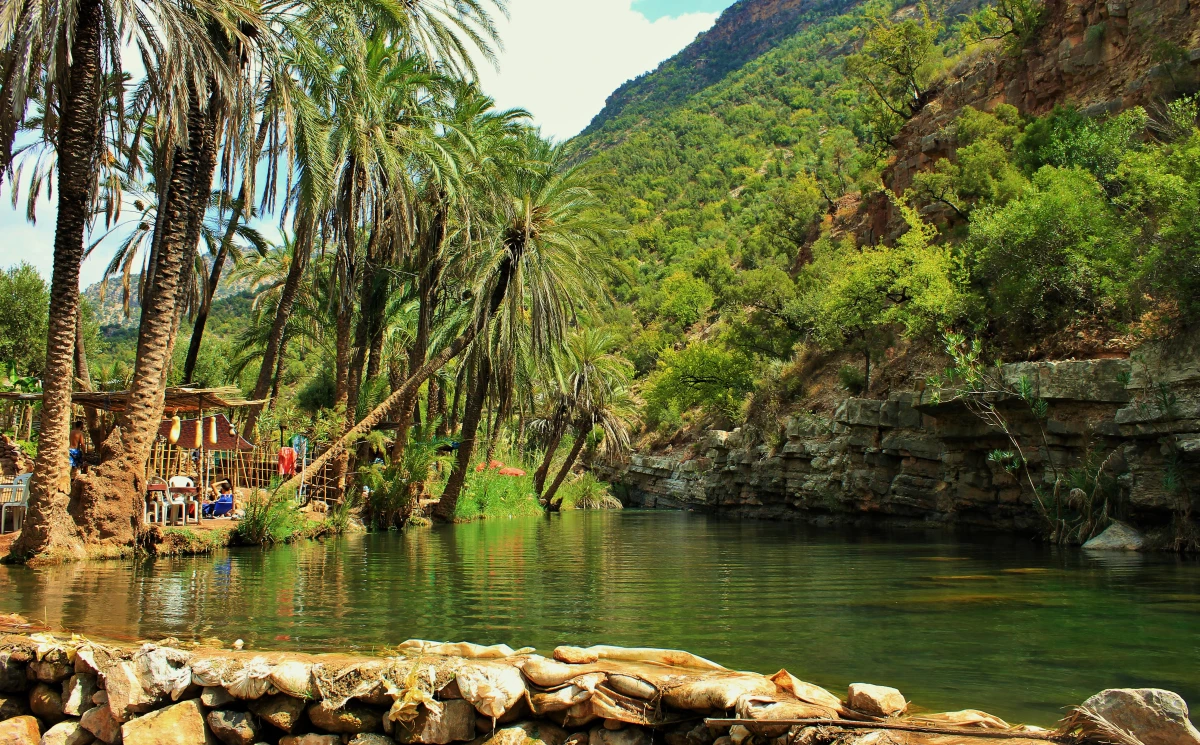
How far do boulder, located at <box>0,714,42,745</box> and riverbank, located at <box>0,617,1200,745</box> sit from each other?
14mm

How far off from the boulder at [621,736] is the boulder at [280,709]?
1.88 m

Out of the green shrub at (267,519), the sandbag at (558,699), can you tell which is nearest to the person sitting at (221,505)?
the green shrub at (267,519)

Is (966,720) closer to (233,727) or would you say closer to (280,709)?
(280,709)

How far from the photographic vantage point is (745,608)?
9.31 meters

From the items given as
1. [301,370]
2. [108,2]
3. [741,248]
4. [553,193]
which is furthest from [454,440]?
[741,248]

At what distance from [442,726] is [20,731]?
3.06m

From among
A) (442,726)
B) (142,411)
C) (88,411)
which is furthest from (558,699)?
(88,411)

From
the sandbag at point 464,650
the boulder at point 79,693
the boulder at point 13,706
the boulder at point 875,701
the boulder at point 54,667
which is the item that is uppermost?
the boulder at point 875,701

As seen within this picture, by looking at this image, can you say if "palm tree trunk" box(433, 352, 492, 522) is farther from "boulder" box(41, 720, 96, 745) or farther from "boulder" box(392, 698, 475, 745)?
"boulder" box(392, 698, 475, 745)

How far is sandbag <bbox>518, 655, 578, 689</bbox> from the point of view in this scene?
15.9ft

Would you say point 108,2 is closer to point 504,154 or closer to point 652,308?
point 504,154

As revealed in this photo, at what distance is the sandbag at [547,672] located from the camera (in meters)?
4.86

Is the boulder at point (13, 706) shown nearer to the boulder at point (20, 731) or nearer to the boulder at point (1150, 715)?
the boulder at point (20, 731)

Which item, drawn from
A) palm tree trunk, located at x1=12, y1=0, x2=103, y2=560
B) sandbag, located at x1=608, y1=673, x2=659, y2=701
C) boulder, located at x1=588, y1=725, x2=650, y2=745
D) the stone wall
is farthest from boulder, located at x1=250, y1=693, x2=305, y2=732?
the stone wall
